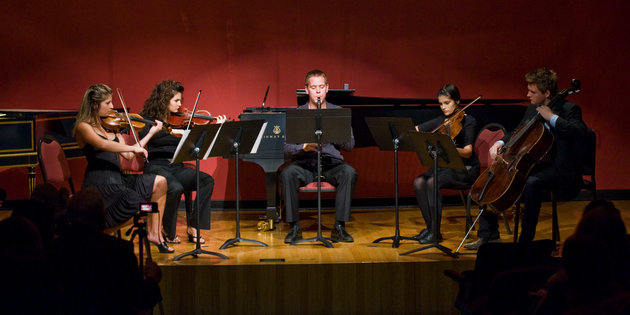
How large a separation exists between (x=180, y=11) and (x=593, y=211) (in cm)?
461

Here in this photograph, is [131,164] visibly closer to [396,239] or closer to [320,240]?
[320,240]

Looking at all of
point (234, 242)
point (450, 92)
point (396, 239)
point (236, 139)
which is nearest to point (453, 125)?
point (450, 92)

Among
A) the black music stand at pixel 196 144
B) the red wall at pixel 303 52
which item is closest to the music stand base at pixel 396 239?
the black music stand at pixel 196 144

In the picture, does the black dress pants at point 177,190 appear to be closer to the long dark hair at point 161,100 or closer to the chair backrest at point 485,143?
the long dark hair at point 161,100

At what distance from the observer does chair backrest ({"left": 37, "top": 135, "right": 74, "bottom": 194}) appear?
4.37 m

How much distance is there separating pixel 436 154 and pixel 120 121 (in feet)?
7.13

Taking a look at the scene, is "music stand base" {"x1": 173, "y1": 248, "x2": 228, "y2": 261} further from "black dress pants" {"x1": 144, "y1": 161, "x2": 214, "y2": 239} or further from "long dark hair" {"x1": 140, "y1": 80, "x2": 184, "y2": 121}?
"long dark hair" {"x1": 140, "y1": 80, "x2": 184, "y2": 121}

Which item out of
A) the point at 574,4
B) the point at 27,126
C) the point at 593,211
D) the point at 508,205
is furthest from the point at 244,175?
the point at 593,211

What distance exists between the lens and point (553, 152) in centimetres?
430

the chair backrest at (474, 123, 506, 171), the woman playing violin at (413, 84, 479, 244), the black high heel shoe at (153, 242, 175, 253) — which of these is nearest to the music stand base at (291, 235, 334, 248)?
the woman playing violin at (413, 84, 479, 244)

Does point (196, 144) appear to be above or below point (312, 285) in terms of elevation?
above

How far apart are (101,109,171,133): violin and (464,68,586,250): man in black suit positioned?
2.47 metres

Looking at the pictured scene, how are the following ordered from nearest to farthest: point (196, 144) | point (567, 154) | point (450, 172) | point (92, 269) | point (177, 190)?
1. point (92, 269)
2. point (196, 144)
3. point (567, 154)
4. point (177, 190)
5. point (450, 172)

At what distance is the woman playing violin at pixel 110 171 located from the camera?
4.07m
